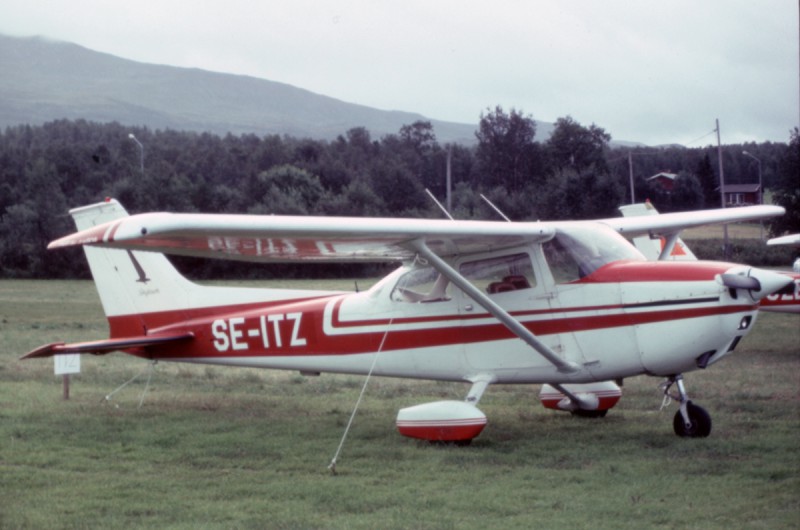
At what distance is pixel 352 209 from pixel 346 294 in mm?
31540

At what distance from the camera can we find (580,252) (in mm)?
9023

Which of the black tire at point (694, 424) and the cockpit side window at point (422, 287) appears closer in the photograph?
the black tire at point (694, 424)

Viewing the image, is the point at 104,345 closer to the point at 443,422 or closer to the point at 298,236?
the point at 298,236

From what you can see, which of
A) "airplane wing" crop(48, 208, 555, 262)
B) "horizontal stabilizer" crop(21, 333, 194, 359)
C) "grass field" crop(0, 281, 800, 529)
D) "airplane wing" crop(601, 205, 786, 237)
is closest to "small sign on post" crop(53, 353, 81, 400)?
"horizontal stabilizer" crop(21, 333, 194, 359)

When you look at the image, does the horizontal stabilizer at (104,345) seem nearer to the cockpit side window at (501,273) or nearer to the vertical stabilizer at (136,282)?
the vertical stabilizer at (136,282)

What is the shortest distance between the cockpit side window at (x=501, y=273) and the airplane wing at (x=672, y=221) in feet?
4.66

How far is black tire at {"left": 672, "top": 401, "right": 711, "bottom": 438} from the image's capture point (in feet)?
29.2

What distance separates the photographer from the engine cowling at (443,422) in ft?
28.4

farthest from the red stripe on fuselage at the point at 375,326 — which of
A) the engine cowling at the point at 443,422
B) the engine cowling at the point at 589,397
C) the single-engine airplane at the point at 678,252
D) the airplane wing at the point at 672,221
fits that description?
the single-engine airplane at the point at 678,252

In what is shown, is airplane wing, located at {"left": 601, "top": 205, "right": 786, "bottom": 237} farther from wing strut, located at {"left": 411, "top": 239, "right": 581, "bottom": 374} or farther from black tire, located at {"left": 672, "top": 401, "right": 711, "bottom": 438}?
black tire, located at {"left": 672, "top": 401, "right": 711, "bottom": 438}

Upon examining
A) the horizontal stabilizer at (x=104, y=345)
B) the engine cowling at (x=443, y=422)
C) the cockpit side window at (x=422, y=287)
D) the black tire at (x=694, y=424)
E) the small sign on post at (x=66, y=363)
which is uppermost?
the cockpit side window at (x=422, y=287)

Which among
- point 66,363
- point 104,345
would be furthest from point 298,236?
point 66,363

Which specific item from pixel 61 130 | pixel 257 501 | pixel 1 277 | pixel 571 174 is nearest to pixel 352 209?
pixel 571 174

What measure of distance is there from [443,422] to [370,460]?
2.81 feet
